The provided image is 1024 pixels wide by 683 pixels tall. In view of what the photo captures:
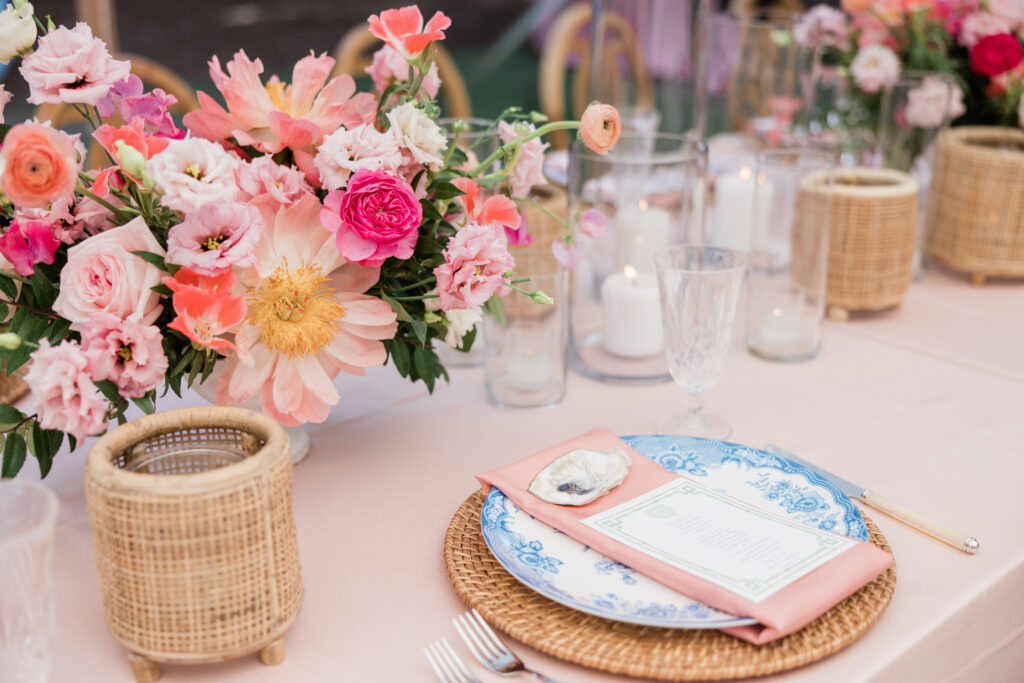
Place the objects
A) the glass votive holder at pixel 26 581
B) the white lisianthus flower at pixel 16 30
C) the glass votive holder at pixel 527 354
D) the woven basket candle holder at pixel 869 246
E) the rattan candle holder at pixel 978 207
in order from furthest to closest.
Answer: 1. the rattan candle holder at pixel 978 207
2. the woven basket candle holder at pixel 869 246
3. the glass votive holder at pixel 527 354
4. the white lisianthus flower at pixel 16 30
5. the glass votive holder at pixel 26 581

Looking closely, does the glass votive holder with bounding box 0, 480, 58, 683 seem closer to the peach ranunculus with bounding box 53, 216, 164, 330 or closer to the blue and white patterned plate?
the peach ranunculus with bounding box 53, 216, 164, 330

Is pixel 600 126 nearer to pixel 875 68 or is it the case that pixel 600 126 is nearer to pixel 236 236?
pixel 236 236

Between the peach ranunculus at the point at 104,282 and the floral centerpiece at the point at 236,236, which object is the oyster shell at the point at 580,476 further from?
the peach ranunculus at the point at 104,282

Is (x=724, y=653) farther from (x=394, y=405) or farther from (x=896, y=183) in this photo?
(x=896, y=183)

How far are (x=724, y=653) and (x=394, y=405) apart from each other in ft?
1.68

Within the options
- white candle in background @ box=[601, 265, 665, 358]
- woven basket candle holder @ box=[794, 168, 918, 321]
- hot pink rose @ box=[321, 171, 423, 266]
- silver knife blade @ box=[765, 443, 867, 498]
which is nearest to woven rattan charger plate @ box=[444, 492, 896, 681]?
silver knife blade @ box=[765, 443, 867, 498]

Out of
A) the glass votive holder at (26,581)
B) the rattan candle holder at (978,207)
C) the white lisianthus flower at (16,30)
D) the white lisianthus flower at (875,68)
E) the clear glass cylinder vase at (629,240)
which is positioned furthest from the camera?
the white lisianthus flower at (875,68)

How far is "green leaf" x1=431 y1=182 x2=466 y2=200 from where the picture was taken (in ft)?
2.78

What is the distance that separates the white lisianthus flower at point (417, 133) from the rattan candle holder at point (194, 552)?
275mm

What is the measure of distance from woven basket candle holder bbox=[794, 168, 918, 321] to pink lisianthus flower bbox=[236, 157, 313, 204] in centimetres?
72

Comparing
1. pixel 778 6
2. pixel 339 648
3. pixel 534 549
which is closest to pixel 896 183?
pixel 534 549

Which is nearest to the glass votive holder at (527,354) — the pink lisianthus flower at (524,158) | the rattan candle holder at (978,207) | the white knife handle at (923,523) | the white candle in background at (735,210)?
the pink lisianthus flower at (524,158)

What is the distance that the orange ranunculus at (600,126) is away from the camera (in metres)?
0.80

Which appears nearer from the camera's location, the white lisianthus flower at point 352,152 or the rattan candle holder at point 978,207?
the white lisianthus flower at point 352,152
